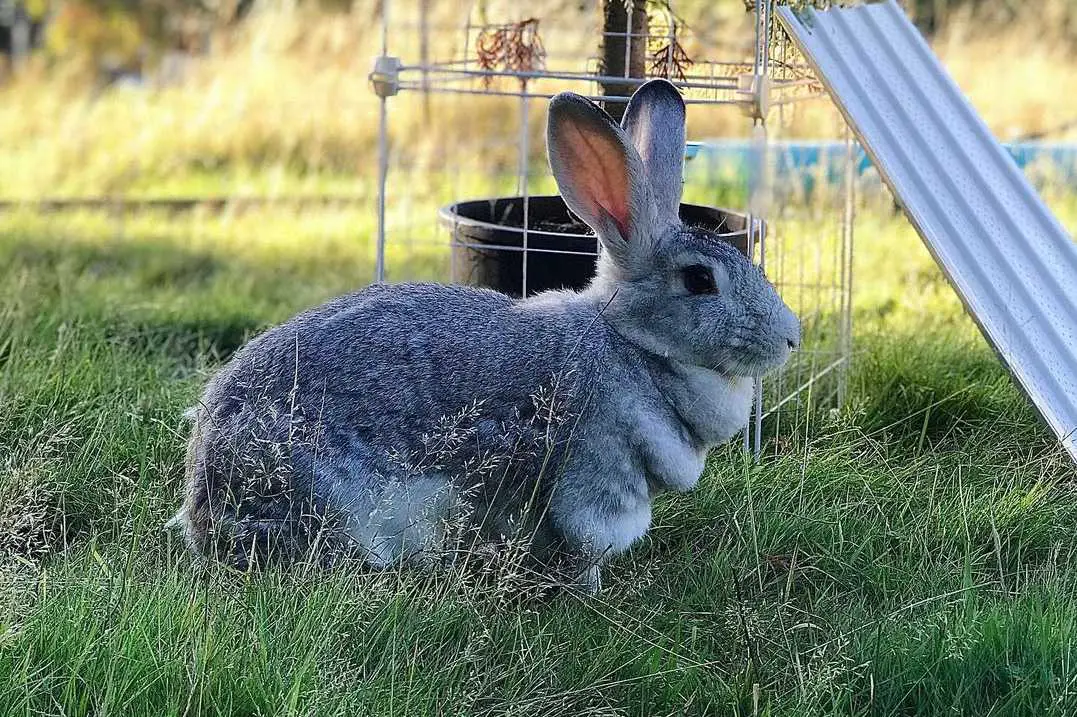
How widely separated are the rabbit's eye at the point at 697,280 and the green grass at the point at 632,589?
1.53 ft

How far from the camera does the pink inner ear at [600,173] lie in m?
3.18

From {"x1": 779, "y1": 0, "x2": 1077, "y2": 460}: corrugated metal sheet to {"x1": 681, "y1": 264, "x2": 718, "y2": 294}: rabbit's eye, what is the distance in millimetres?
942

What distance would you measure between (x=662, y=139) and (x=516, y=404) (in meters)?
0.69

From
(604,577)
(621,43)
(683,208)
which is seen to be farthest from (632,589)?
(621,43)

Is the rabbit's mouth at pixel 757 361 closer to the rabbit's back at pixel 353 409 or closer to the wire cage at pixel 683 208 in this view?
the rabbit's back at pixel 353 409

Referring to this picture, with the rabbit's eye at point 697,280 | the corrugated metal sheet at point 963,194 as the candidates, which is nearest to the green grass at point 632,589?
the corrugated metal sheet at point 963,194

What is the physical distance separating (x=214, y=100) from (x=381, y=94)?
4674 mm

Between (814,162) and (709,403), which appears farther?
(814,162)

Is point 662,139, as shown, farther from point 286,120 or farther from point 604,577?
point 286,120

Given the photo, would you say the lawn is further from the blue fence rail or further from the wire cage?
the blue fence rail

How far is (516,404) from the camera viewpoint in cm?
316

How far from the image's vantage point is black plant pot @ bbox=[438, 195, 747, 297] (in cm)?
418

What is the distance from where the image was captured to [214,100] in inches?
344

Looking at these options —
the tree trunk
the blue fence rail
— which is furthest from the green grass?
the blue fence rail
